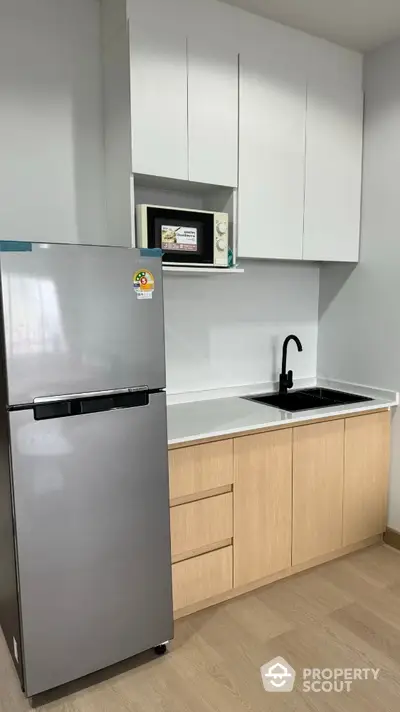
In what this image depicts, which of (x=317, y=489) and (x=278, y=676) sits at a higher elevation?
(x=317, y=489)

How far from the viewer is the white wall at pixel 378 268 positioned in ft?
9.23

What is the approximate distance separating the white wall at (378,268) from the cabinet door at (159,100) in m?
1.21

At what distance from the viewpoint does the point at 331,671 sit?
2010 mm

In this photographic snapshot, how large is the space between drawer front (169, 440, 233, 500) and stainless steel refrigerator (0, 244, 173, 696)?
175mm

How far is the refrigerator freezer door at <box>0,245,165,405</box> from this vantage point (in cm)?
165

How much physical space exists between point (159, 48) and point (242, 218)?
0.81 metres

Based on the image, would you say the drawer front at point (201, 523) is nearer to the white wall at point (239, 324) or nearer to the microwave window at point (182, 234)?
the white wall at point (239, 324)

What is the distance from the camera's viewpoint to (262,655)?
209 centimetres

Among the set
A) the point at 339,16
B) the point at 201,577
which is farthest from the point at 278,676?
the point at 339,16

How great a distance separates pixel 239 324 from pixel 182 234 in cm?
84

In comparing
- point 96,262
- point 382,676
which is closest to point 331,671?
point 382,676

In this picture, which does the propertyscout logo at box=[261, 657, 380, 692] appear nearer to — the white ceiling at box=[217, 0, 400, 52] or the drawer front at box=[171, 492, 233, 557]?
the drawer front at box=[171, 492, 233, 557]

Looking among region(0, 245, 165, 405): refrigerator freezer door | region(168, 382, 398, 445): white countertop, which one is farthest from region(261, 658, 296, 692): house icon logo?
region(0, 245, 165, 405): refrigerator freezer door
